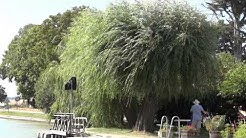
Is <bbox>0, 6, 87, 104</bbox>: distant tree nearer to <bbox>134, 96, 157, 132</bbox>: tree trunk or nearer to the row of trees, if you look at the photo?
the row of trees

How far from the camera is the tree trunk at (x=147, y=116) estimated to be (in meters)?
26.9

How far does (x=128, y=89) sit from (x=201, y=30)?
4.81 metres

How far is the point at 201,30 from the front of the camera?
25.4 metres

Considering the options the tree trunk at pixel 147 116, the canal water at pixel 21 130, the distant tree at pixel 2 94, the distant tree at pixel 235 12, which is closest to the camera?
the tree trunk at pixel 147 116

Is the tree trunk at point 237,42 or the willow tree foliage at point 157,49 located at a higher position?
the tree trunk at point 237,42

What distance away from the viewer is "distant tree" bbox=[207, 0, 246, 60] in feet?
184

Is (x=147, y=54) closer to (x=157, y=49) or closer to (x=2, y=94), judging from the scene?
(x=157, y=49)

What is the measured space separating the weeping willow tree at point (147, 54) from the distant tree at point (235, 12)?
30.4 metres

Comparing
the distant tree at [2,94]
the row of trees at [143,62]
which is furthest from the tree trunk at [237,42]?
the distant tree at [2,94]

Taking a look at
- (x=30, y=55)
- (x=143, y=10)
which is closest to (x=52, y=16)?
(x=30, y=55)

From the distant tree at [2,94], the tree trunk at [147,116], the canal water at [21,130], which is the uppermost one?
the distant tree at [2,94]

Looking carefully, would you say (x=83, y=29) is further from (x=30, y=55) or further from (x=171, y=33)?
(x=30, y=55)

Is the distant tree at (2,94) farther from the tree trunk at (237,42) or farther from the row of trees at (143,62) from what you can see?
the row of trees at (143,62)

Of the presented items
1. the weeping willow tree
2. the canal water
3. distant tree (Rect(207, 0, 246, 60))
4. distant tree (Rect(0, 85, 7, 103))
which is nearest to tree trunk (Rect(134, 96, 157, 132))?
the weeping willow tree
